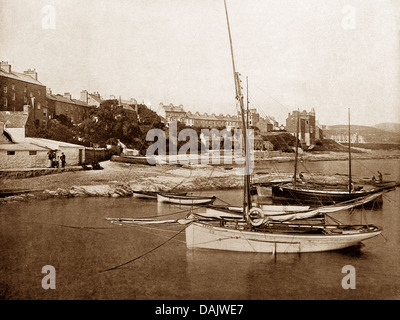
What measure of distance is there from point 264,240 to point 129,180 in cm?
543

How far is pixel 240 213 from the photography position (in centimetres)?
855

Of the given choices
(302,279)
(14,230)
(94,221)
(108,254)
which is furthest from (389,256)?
(14,230)

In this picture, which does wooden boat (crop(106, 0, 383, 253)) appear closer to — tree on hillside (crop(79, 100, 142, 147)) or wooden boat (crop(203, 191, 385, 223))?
wooden boat (crop(203, 191, 385, 223))

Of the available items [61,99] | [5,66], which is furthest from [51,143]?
[5,66]

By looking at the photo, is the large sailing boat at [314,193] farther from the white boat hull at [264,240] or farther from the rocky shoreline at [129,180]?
the white boat hull at [264,240]

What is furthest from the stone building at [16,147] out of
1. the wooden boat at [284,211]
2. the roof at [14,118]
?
the wooden boat at [284,211]

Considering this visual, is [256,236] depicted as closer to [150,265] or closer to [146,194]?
[150,265]

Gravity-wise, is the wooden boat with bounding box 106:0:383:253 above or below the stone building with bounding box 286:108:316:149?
below

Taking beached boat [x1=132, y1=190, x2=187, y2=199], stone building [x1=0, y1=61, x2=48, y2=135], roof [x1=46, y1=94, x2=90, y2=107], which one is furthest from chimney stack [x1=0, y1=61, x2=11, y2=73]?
beached boat [x1=132, y1=190, x2=187, y2=199]

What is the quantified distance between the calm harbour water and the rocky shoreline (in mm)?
440

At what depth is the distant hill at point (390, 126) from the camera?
27.3 ft

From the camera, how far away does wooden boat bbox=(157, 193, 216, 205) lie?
11.2m

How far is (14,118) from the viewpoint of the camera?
29.0 feet

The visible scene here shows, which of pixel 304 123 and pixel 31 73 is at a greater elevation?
pixel 31 73
